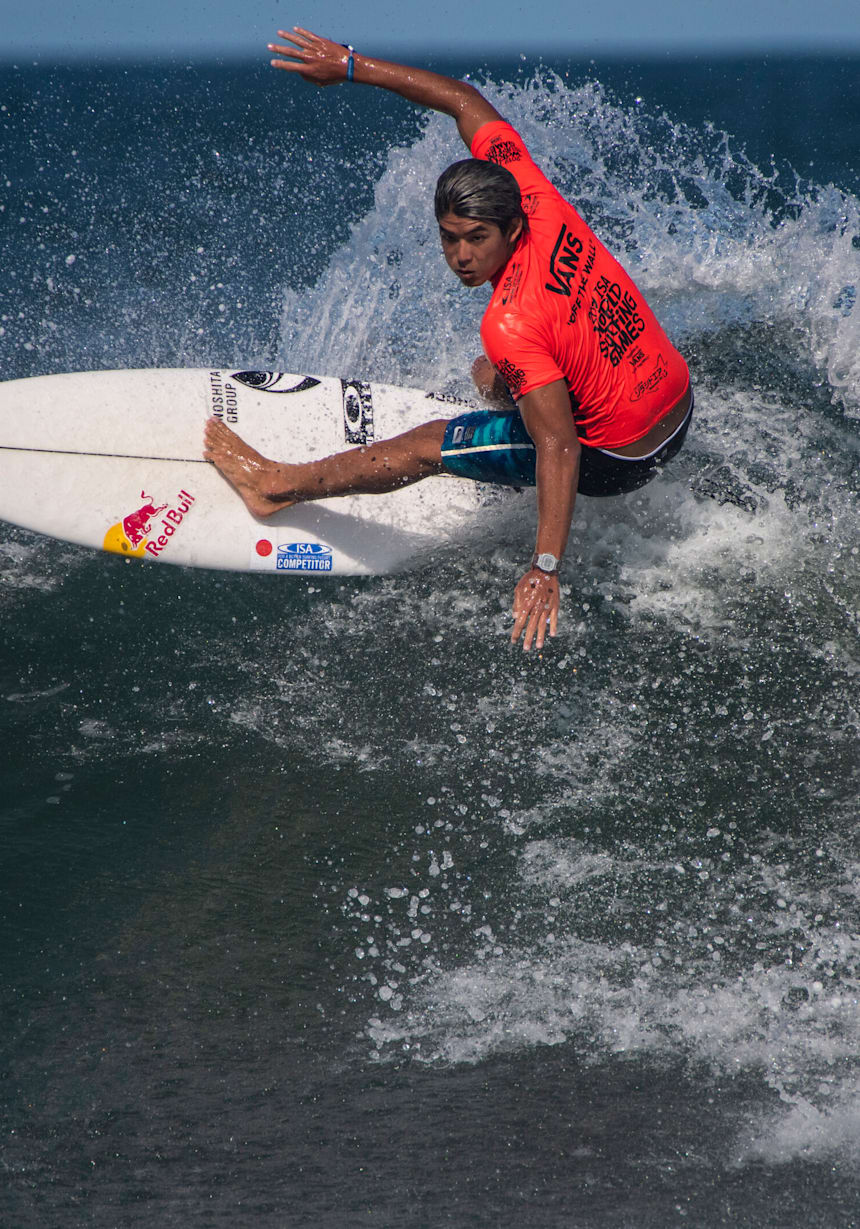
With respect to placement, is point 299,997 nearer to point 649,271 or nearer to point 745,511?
point 745,511

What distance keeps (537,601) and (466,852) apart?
856mm

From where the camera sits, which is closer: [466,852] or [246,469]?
[466,852]

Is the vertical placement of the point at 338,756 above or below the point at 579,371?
below

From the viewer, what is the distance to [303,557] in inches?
178

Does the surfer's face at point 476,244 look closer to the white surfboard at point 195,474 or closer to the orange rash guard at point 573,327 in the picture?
the orange rash guard at point 573,327

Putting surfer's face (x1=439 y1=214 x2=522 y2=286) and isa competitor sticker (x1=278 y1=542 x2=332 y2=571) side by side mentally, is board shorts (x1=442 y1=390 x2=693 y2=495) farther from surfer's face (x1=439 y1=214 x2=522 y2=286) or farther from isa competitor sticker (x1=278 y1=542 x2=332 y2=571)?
isa competitor sticker (x1=278 y1=542 x2=332 y2=571)

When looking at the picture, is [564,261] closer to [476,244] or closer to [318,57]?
[476,244]

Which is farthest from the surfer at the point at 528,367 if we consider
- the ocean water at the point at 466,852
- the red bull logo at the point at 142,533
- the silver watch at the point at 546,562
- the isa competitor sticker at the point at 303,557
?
the ocean water at the point at 466,852

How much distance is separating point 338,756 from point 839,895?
5.65 feet

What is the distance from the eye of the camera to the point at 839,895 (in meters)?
3.02

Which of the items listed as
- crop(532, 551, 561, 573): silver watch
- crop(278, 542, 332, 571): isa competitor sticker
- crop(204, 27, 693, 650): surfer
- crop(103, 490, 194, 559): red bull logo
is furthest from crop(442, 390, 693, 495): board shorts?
crop(103, 490, 194, 559): red bull logo

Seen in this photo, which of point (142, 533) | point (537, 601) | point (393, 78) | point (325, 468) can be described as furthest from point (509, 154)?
point (142, 533)

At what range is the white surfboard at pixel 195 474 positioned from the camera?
4.52 metres

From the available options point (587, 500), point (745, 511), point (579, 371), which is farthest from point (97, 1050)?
point (745, 511)
